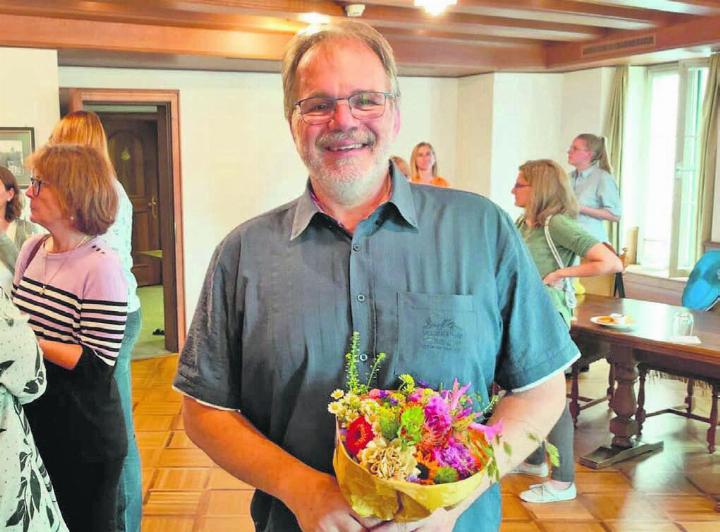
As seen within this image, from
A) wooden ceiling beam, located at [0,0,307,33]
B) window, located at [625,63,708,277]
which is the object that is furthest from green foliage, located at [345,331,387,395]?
window, located at [625,63,708,277]

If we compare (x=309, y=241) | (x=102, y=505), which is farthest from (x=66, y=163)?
(x=309, y=241)

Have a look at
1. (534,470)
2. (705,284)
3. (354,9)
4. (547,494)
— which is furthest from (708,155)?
(547,494)

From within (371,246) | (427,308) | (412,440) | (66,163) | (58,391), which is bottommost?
(58,391)

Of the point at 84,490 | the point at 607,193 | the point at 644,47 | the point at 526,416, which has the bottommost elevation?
the point at 84,490

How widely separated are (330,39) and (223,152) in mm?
5230

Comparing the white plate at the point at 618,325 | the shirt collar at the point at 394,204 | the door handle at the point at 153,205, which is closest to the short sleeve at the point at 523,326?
the shirt collar at the point at 394,204

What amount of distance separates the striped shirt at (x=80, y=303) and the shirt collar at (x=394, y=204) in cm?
98

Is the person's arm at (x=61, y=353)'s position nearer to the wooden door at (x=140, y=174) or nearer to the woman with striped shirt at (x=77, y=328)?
the woman with striped shirt at (x=77, y=328)

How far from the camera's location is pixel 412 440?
1061 mm

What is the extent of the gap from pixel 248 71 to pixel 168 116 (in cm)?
80

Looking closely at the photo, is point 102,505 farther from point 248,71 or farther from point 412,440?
point 248,71

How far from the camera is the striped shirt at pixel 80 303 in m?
2.10

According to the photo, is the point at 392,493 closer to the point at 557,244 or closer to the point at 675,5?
the point at 557,244

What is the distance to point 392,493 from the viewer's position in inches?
40.8
